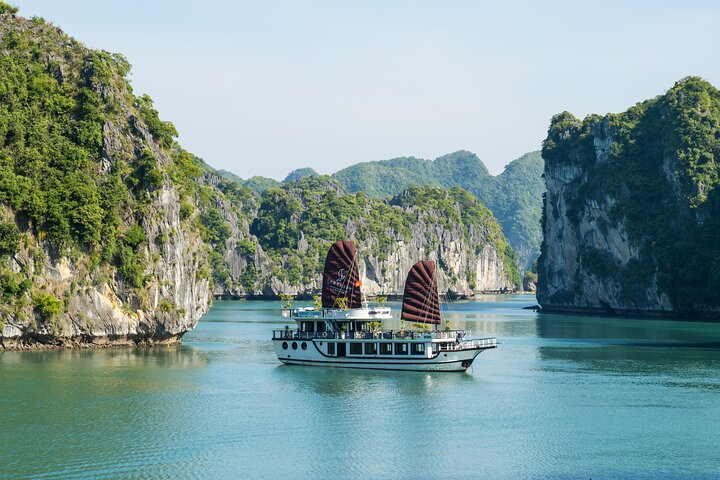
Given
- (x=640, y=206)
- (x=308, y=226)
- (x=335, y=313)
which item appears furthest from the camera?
(x=308, y=226)

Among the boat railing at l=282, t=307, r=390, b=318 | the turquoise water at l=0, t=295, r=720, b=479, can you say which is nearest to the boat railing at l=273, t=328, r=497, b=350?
the boat railing at l=282, t=307, r=390, b=318

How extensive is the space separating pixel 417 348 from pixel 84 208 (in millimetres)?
22217

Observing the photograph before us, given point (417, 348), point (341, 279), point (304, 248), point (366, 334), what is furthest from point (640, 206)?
point (304, 248)

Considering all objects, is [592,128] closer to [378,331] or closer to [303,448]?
[378,331]

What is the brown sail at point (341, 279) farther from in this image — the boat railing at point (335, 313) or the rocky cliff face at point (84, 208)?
the rocky cliff face at point (84, 208)

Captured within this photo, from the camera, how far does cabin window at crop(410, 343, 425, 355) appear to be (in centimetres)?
5494

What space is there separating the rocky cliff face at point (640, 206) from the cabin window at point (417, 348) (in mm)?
54007

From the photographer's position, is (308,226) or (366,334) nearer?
(366,334)

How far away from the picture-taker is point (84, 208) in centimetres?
5953

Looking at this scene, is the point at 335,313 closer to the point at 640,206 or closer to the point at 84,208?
the point at 84,208

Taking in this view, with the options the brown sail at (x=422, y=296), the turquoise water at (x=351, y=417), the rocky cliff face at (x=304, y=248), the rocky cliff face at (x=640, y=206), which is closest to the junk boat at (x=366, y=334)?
the brown sail at (x=422, y=296)

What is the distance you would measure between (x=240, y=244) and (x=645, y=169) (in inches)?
3025

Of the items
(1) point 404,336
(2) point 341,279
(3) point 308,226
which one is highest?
(3) point 308,226

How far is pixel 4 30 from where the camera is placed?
2601 inches
